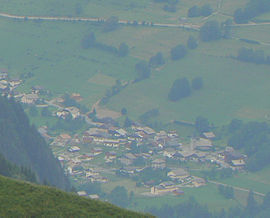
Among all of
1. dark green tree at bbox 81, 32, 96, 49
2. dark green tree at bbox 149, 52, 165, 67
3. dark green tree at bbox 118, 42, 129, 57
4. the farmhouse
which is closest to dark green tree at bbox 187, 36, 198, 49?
dark green tree at bbox 149, 52, 165, 67

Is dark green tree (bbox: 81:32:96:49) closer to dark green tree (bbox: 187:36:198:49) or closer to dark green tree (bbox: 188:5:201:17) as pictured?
dark green tree (bbox: 187:36:198:49)

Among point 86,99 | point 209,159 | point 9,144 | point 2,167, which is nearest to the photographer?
point 2,167

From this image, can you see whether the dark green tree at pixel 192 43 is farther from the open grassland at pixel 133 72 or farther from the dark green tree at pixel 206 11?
the dark green tree at pixel 206 11

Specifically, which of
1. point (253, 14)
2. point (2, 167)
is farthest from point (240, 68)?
point (2, 167)

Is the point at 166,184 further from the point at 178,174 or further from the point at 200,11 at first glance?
the point at 200,11

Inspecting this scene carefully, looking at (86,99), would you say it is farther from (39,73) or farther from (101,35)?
(101,35)

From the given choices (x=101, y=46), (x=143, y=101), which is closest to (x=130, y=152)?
(x=143, y=101)

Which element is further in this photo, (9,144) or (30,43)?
(30,43)
